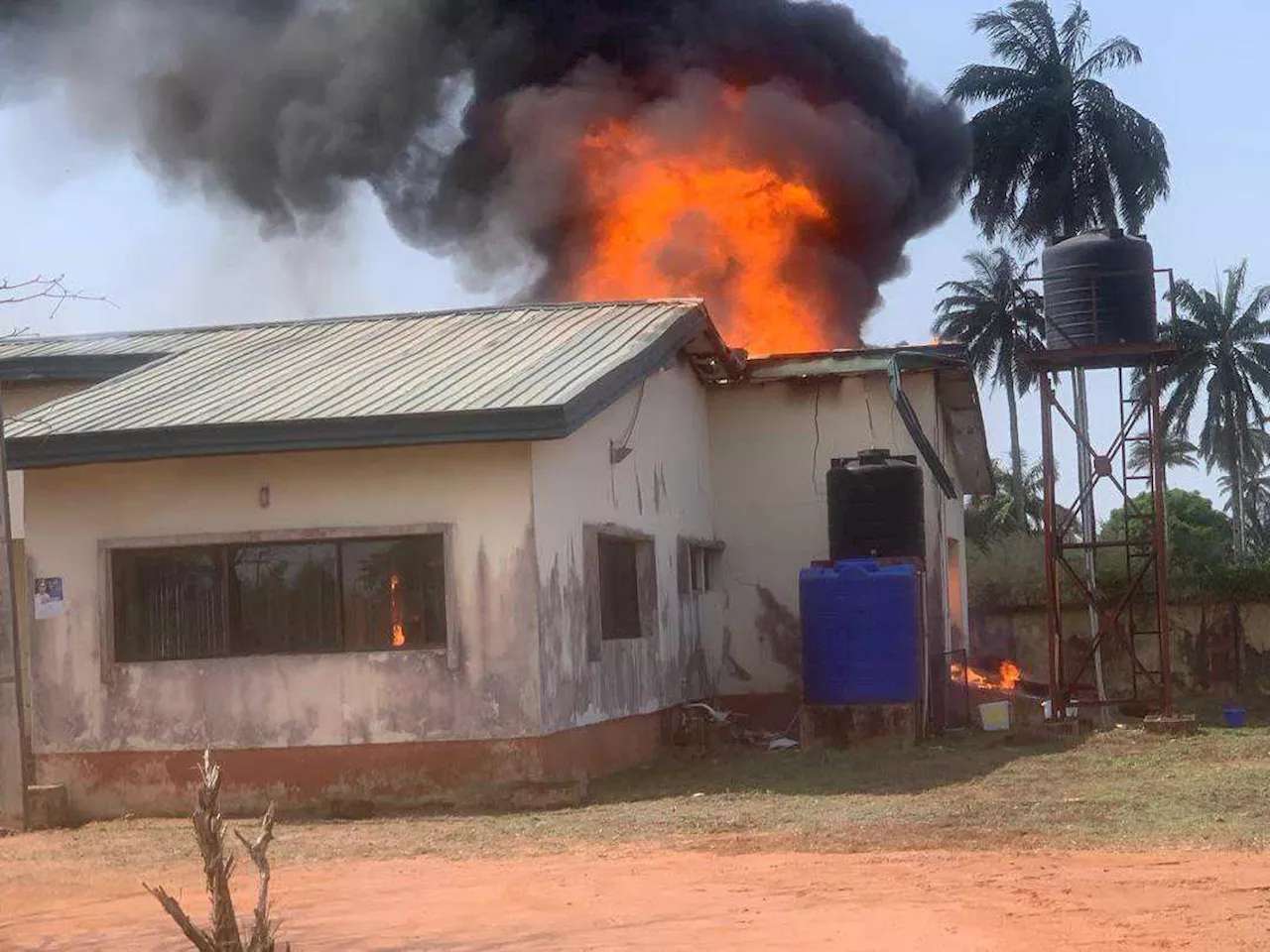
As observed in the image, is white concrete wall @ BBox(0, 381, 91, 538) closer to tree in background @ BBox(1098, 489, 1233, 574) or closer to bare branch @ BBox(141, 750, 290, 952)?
bare branch @ BBox(141, 750, 290, 952)

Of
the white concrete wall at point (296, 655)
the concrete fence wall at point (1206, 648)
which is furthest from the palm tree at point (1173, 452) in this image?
the white concrete wall at point (296, 655)

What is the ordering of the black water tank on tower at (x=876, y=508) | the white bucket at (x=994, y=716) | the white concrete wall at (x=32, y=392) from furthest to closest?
the white bucket at (x=994, y=716) < the black water tank on tower at (x=876, y=508) < the white concrete wall at (x=32, y=392)

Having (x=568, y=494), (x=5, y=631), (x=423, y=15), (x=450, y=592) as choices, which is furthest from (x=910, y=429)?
(x=423, y=15)

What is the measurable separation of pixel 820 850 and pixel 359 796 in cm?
533

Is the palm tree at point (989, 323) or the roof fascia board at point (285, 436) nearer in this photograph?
the roof fascia board at point (285, 436)

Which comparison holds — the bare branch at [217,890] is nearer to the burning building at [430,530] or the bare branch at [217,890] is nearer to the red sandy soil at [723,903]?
the red sandy soil at [723,903]

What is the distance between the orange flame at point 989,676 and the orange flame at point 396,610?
331 inches

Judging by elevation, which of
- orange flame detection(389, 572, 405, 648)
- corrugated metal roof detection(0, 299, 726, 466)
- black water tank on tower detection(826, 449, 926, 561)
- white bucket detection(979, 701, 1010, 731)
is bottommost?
white bucket detection(979, 701, 1010, 731)

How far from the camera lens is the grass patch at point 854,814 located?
497 inches

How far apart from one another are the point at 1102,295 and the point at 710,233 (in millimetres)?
9304

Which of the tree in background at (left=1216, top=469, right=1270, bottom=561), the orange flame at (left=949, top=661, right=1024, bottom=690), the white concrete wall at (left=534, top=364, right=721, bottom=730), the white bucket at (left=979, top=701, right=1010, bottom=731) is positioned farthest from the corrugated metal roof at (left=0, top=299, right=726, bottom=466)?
the tree in background at (left=1216, top=469, right=1270, bottom=561)

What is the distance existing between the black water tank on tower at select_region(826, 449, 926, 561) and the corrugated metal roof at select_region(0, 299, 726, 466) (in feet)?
7.99

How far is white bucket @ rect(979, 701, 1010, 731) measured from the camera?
68.4 ft

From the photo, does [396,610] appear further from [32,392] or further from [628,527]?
[32,392]
